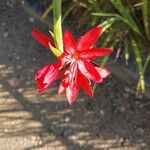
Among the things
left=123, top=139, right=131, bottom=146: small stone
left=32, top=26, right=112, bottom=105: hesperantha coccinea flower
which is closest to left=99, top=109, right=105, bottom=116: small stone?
left=123, top=139, right=131, bottom=146: small stone

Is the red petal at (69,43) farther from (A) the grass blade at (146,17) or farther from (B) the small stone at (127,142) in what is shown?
(B) the small stone at (127,142)

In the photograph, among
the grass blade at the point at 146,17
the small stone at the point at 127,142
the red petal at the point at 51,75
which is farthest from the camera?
the small stone at the point at 127,142

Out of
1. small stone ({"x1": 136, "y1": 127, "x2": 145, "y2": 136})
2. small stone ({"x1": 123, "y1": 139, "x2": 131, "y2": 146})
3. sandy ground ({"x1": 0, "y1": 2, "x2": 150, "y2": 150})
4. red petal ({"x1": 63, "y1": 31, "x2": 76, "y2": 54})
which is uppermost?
→ red petal ({"x1": 63, "y1": 31, "x2": 76, "y2": 54})

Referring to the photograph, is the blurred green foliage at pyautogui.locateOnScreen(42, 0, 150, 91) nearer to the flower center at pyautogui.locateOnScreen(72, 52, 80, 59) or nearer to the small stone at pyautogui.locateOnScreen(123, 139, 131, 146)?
the small stone at pyautogui.locateOnScreen(123, 139, 131, 146)

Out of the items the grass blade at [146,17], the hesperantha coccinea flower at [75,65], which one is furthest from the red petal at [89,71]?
the grass blade at [146,17]

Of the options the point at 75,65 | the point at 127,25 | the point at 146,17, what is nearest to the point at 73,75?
the point at 75,65

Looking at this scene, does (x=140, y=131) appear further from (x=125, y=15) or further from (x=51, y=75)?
(x=51, y=75)

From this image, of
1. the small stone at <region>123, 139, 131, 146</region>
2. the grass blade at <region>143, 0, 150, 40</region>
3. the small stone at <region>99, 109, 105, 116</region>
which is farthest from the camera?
the small stone at <region>99, 109, 105, 116</region>
